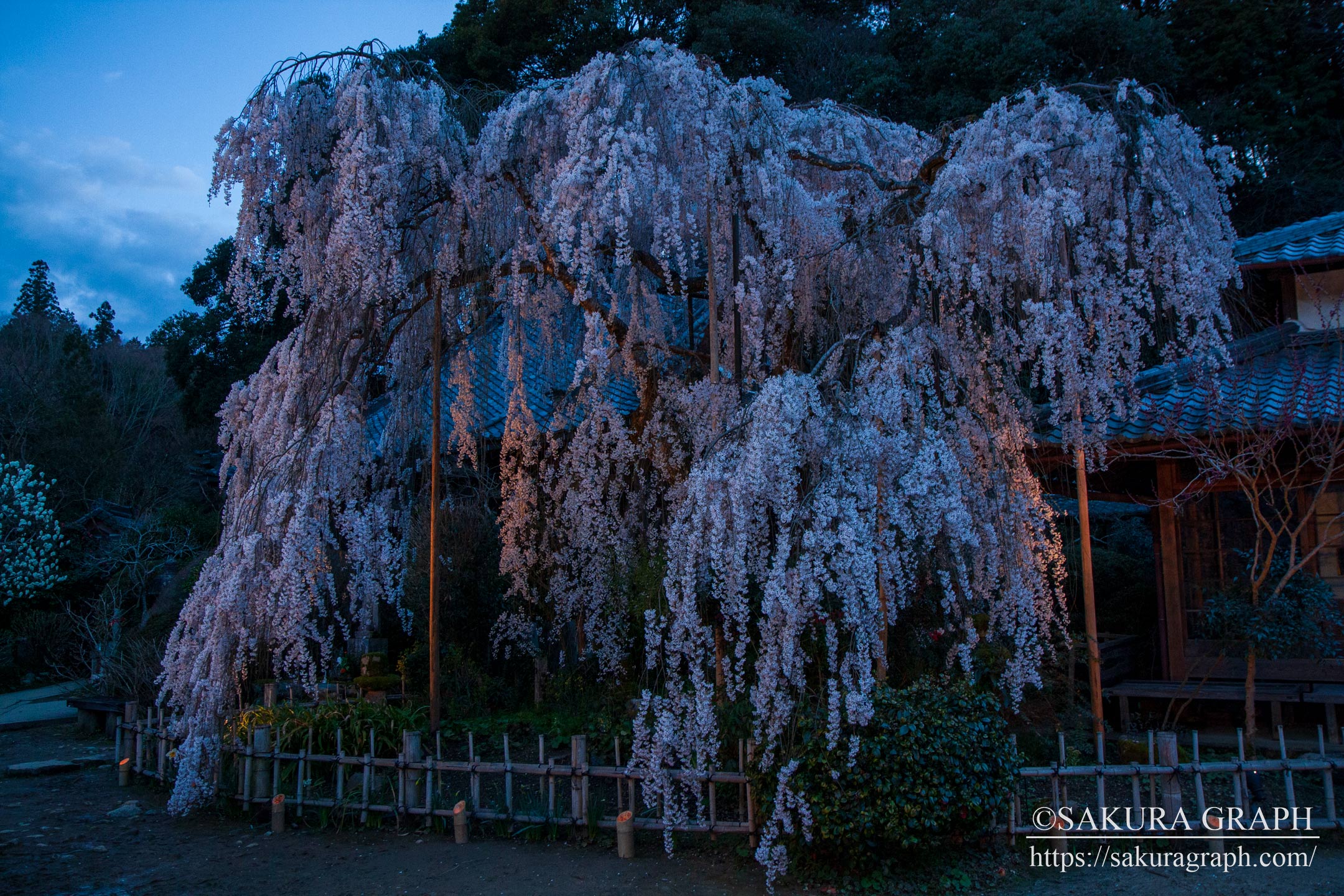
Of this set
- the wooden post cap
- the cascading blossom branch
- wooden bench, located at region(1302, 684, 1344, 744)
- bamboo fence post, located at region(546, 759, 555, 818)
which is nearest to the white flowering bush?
the cascading blossom branch

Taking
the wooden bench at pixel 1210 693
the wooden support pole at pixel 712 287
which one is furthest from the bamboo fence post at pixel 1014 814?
the wooden support pole at pixel 712 287

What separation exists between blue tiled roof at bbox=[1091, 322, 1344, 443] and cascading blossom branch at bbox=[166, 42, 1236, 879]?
108 cm

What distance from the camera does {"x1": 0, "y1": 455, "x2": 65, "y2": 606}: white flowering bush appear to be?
14.1m

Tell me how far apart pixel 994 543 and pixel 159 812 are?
657 cm

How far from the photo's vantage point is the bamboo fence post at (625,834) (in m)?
5.25

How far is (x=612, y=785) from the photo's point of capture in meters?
6.55

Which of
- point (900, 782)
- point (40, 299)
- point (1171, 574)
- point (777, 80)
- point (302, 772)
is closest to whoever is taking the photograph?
point (900, 782)

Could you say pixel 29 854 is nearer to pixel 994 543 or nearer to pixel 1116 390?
pixel 994 543

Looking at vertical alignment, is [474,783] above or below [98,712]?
above

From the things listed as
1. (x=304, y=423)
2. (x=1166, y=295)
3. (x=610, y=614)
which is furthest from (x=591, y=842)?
(x=1166, y=295)

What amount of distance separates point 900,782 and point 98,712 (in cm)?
1010

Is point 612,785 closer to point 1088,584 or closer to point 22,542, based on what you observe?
point 1088,584

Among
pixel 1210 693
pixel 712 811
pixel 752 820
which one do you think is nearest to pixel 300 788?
pixel 712 811

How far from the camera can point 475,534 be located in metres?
9.50
